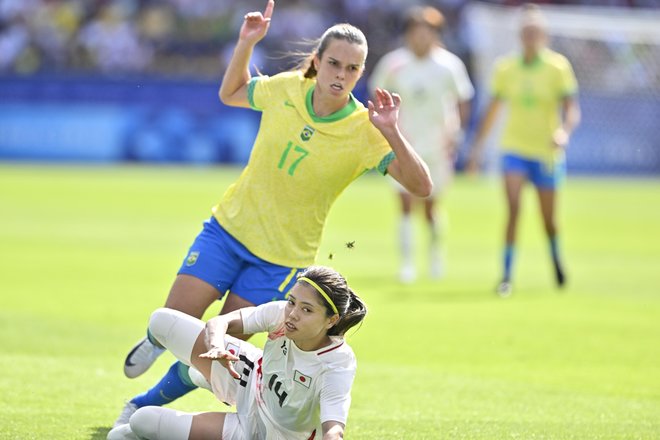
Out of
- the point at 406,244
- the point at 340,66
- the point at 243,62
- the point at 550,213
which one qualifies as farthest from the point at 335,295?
the point at 406,244

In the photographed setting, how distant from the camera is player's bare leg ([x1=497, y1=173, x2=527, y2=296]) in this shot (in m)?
13.8

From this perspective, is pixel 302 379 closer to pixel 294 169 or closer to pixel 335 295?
pixel 335 295

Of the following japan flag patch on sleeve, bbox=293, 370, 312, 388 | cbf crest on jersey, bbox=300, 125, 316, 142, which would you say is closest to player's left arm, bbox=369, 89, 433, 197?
cbf crest on jersey, bbox=300, 125, 316, 142

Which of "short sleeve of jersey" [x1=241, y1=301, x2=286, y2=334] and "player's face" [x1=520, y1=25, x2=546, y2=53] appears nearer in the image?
"short sleeve of jersey" [x1=241, y1=301, x2=286, y2=334]

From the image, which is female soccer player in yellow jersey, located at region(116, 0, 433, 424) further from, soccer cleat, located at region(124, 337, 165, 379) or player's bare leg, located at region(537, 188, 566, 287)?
player's bare leg, located at region(537, 188, 566, 287)

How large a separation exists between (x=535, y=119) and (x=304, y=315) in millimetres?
9056

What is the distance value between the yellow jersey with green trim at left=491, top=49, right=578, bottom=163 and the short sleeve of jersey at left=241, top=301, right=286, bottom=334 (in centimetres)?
844

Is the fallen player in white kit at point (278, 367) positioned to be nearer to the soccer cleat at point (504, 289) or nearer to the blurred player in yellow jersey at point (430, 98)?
the soccer cleat at point (504, 289)

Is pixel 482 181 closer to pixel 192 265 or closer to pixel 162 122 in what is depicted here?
pixel 162 122

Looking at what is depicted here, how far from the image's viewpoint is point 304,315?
19.7 ft

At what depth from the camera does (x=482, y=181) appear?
30.5 metres

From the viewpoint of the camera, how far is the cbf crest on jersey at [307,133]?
7.09 m

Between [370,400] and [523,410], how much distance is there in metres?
1.04

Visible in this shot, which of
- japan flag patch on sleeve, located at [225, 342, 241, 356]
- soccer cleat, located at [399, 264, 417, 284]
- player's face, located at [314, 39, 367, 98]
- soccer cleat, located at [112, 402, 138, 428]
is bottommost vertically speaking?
soccer cleat, located at [399, 264, 417, 284]
